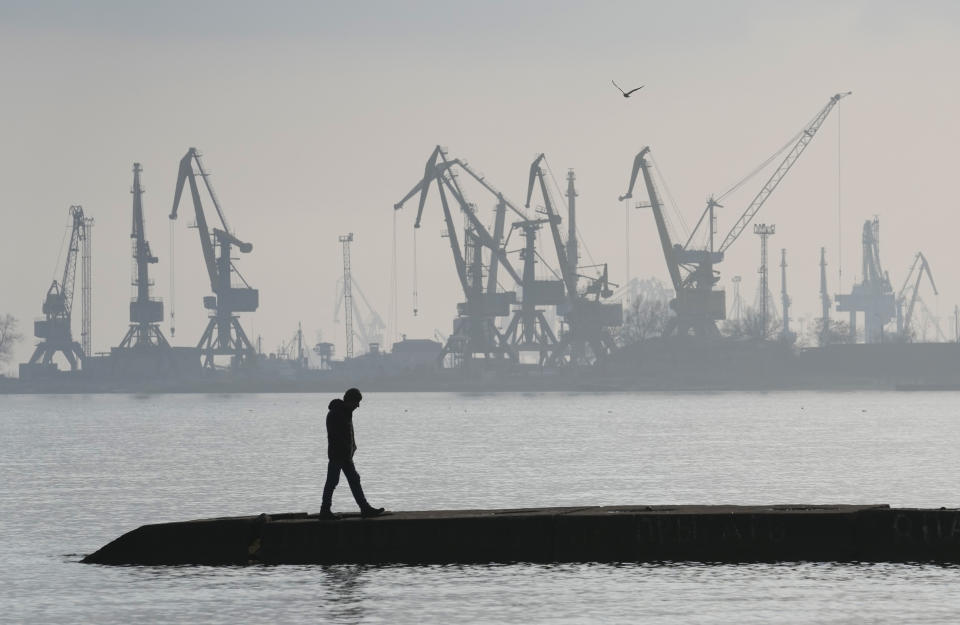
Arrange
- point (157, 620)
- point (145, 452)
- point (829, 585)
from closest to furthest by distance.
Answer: point (157, 620) < point (829, 585) < point (145, 452)

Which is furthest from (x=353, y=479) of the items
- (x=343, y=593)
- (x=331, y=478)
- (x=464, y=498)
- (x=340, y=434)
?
(x=464, y=498)

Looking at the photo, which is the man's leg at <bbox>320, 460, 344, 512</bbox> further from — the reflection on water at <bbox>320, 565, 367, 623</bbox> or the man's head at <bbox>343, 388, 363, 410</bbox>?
the man's head at <bbox>343, 388, 363, 410</bbox>

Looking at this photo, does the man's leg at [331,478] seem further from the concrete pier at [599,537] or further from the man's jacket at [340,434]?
the concrete pier at [599,537]

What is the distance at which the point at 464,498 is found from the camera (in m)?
43.9

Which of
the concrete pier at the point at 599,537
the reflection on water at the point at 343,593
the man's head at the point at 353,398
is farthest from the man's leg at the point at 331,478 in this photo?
the man's head at the point at 353,398

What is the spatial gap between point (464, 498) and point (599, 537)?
18548 mm

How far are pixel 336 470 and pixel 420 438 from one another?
6726 cm

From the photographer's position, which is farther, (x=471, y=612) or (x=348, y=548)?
(x=348, y=548)

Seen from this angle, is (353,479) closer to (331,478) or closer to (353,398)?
(331,478)

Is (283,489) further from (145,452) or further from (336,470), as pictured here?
(145,452)

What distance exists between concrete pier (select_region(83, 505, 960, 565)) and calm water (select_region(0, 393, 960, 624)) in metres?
0.25

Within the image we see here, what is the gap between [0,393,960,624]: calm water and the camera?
22.7m

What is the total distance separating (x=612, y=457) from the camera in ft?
221

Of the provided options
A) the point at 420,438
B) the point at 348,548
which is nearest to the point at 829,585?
the point at 348,548
